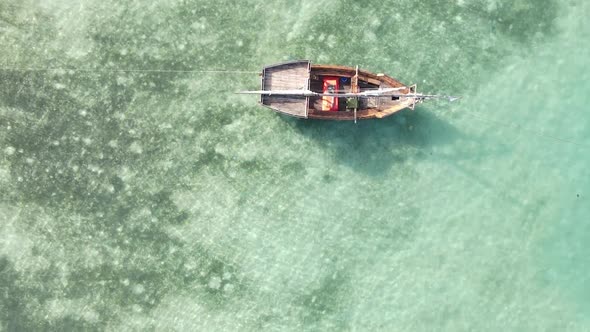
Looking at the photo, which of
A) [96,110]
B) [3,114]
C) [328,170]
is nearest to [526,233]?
[328,170]

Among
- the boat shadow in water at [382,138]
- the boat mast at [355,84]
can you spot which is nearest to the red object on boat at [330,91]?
the boat mast at [355,84]

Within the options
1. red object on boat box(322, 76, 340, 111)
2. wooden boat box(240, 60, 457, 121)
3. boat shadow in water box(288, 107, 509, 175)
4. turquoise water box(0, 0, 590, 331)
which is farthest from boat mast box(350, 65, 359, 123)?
turquoise water box(0, 0, 590, 331)

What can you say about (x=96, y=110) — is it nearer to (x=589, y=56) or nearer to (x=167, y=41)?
(x=167, y=41)

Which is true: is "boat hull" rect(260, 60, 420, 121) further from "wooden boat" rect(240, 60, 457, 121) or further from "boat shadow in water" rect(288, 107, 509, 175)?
"boat shadow in water" rect(288, 107, 509, 175)

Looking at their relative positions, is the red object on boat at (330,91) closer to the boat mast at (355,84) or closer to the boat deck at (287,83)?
the boat mast at (355,84)

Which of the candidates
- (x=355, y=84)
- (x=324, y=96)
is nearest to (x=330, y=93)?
(x=324, y=96)

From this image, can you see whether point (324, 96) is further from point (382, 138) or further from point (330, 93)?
point (382, 138)
